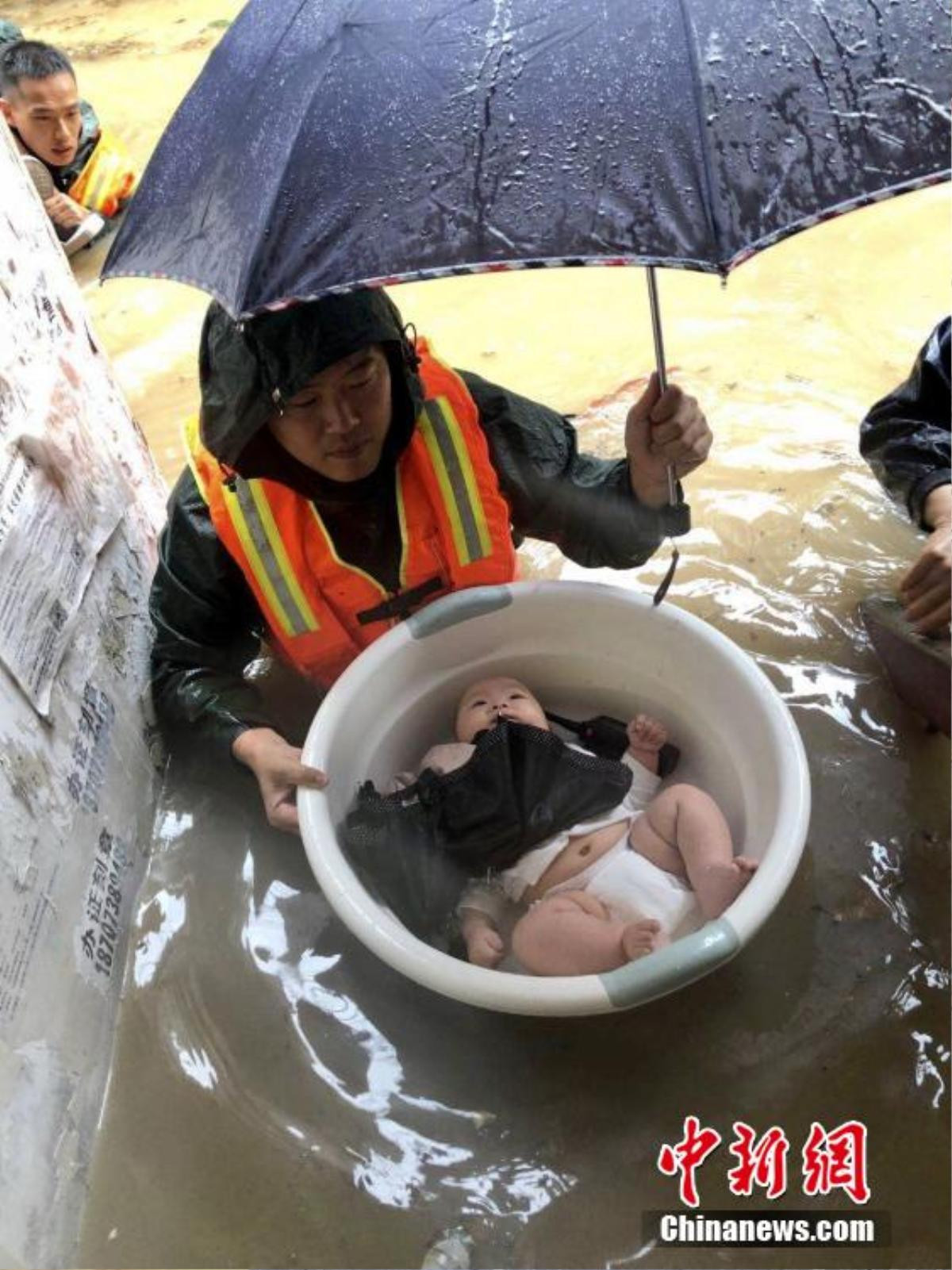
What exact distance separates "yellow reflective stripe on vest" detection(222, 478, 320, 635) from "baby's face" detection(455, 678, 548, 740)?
1.48ft

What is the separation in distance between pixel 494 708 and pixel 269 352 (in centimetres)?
87

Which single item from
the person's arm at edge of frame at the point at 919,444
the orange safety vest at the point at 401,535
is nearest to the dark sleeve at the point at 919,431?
the person's arm at edge of frame at the point at 919,444

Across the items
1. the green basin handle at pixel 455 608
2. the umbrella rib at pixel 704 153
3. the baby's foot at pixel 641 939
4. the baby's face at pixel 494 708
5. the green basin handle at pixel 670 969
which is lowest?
the baby's foot at pixel 641 939

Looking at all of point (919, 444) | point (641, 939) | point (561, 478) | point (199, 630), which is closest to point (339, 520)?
point (199, 630)

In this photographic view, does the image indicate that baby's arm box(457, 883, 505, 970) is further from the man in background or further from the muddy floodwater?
the man in background

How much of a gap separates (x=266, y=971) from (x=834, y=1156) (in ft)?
3.49

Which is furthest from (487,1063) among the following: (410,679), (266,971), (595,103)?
(595,103)

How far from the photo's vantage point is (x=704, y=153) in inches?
45.3

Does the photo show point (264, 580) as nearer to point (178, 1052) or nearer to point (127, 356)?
point (178, 1052)

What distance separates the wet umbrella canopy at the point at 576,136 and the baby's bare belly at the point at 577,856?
1.17 meters

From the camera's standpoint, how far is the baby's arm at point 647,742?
2.08 meters

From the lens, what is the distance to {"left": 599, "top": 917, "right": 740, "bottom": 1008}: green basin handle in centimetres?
142

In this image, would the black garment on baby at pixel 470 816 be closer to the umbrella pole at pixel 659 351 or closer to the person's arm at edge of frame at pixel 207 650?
the person's arm at edge of frame at pixel 207 650

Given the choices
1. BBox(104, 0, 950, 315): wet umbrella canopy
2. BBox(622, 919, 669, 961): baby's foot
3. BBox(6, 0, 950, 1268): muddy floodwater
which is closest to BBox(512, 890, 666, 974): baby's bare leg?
BBox(622, 919, 669, 961): baby's foot
